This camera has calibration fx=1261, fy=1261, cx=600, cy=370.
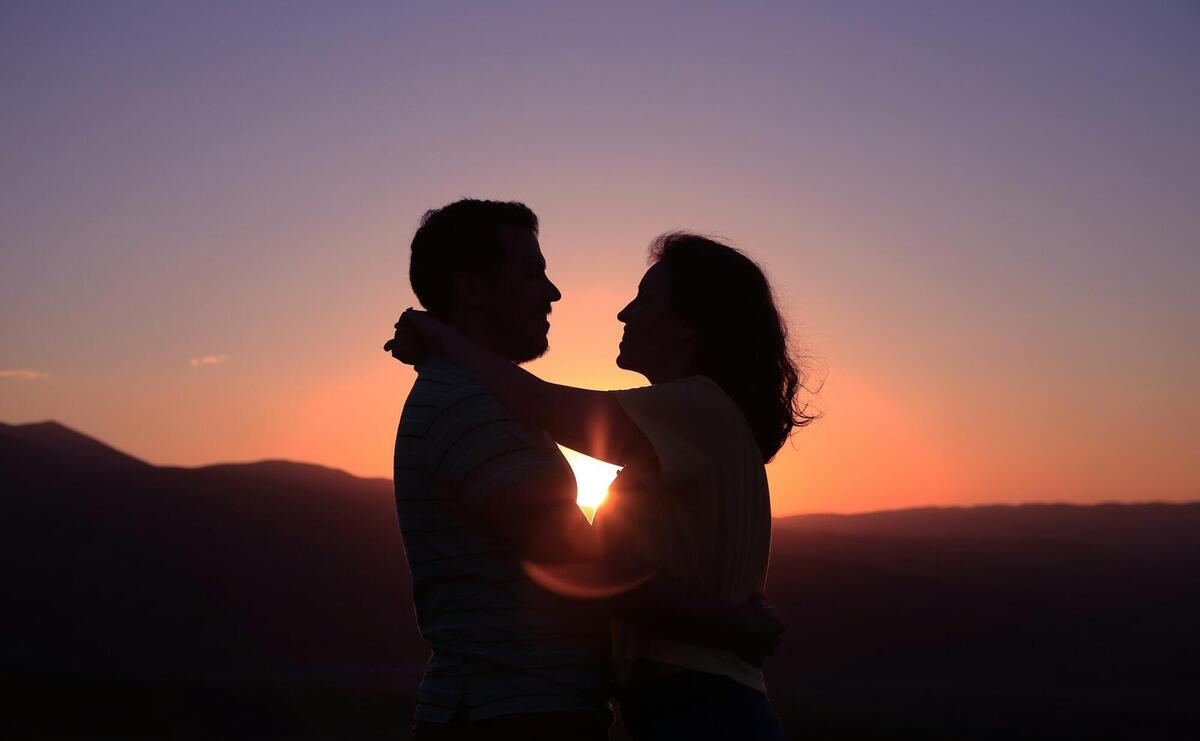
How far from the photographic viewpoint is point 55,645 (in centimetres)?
3297

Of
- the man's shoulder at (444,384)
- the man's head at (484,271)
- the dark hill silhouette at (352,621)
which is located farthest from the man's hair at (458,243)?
the dark hill silhouette at (352,621)

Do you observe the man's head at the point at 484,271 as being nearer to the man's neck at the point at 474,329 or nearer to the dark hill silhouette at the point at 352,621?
the man's neck at the point at 474,329

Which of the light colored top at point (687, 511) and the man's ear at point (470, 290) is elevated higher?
the man's ear at point (470, 290)

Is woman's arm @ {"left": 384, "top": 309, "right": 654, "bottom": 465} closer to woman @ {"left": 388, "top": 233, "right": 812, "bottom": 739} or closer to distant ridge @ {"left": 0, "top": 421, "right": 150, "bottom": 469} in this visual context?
woman @ {"left": 388, "top": 233, "right": 812, "bottom": 739}

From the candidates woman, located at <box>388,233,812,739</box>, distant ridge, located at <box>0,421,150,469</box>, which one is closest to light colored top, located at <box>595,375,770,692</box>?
woman, located at <box>388,233,812,739</box>

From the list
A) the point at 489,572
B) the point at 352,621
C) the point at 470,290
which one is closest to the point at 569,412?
the point at 489,572

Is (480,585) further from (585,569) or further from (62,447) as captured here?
(62,447)

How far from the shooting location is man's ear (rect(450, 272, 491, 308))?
331 centimetres

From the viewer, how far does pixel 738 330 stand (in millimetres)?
3293

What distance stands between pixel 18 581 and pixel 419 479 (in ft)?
127

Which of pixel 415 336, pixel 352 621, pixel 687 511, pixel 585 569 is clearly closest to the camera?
pixel 585 569

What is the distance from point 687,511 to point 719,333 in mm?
561

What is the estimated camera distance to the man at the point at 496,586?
9.16 feet

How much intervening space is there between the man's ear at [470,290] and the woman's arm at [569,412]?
11.7 inches
